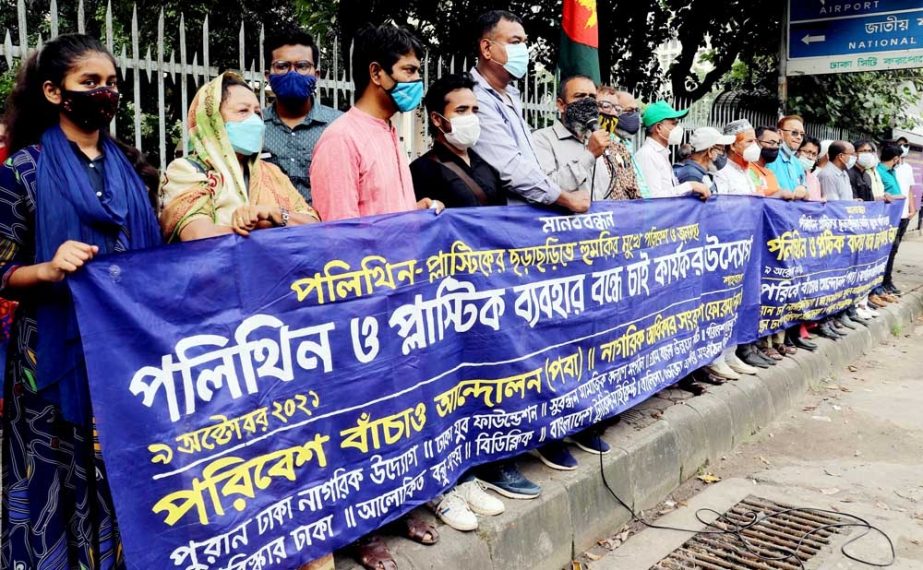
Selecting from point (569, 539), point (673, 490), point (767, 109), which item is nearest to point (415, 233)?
point (569, 539)

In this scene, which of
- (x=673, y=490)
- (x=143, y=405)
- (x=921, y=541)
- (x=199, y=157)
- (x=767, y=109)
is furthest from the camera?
(x=767, y=109)

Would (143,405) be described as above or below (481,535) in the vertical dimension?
above

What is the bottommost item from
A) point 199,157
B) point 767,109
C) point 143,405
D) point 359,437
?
point 359,437

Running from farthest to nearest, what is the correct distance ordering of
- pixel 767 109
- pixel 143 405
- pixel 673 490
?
pixel 767 109 < pixel 673 490 < pixel 143 405

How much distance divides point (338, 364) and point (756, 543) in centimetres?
223

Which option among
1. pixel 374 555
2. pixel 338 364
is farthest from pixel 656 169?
pixel 374 555

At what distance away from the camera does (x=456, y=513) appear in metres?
2.91

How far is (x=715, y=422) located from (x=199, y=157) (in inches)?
133

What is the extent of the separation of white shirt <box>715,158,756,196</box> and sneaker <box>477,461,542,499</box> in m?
3.17

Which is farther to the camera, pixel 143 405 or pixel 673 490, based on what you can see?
pixel 673 490

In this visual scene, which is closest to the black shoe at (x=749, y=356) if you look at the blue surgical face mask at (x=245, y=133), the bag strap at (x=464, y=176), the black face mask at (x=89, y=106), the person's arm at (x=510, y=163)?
the person's arm at (x=510, y=163)

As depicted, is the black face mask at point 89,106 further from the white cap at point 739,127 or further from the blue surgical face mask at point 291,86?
the white cap at point 739,127

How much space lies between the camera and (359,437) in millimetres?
2541

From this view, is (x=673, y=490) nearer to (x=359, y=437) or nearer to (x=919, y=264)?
(x=359, y=437)
